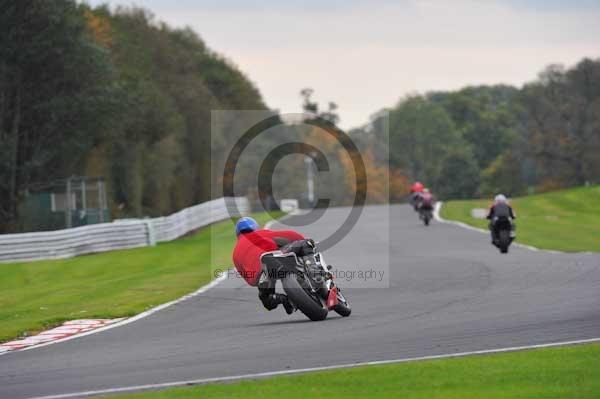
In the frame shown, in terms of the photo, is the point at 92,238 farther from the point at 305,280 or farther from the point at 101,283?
the point at 305,280

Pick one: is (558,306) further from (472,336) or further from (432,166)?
(432,166)

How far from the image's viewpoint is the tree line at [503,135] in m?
94.4

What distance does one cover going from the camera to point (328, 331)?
1175 centimetres

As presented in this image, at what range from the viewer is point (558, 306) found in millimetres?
13008

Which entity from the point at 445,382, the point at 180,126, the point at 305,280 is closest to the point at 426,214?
the point at 305,280

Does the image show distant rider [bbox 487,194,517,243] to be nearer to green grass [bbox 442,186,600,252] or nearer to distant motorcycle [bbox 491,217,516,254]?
distant motorcycle [bbox 491,217,516,254]

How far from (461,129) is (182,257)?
394ft

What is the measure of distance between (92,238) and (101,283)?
37.2 feet

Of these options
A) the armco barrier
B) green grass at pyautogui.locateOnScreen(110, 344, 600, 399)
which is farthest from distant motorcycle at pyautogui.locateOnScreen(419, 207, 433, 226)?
green grass at pyautogui.locateOnScreen(110, 344, 600, 399)

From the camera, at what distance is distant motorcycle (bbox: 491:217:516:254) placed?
2475 cm

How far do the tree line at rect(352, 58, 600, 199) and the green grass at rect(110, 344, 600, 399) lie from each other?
223 ft

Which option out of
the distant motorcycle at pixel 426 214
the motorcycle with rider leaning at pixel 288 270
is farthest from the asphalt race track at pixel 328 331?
the distant motorcycle at pixel 426 214

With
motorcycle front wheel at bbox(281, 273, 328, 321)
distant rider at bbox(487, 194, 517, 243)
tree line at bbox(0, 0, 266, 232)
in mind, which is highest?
tree line at bbox(0, 0, 266, 232)

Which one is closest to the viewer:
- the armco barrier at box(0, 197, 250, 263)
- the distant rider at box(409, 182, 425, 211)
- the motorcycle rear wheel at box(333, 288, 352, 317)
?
the motorcycle rear wheel at box(333, 288, 352, 317)
